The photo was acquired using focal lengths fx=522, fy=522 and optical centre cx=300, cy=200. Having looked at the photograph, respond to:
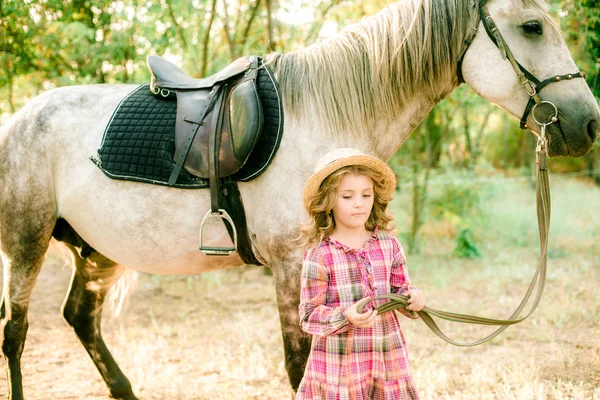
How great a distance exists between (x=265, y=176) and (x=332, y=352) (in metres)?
0.89

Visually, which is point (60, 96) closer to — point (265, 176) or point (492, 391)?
point (265, 176)

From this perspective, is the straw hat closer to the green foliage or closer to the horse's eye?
the horse's eye

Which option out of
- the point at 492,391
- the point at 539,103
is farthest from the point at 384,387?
the point at 492,391

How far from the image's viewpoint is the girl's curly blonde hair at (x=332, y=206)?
5.97 ft

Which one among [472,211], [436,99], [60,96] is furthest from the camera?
[472,211]

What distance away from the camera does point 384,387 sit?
1812 millimetres

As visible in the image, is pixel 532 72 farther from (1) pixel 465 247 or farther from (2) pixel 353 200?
(1) pixel 465 247

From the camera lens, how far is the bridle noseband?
7.34 feet

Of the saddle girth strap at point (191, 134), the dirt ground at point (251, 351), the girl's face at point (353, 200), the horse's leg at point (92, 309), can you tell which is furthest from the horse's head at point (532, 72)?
the horse's leg at point (92, 309)

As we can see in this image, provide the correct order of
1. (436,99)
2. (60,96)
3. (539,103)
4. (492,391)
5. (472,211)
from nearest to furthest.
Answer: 1. (539,103)
2. (436,99)
3. (60,96)
4. (492,391)
5. (472,211)

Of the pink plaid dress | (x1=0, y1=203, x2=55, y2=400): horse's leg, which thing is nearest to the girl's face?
the pink plaid dress

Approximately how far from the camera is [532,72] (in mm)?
2275

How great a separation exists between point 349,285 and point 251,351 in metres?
2.67

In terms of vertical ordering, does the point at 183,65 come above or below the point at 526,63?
above
